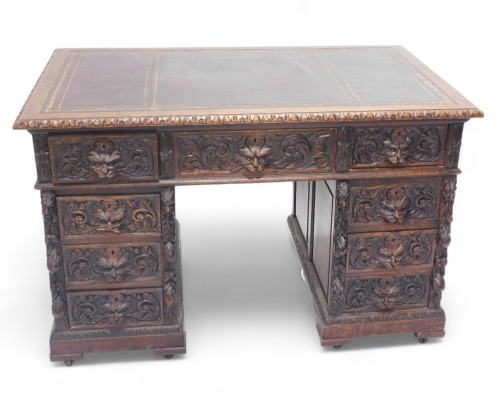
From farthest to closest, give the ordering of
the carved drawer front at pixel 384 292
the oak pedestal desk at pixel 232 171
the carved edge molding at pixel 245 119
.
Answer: the carved drawer front at pixel 384 292, the oak pedestal desk at pixel 232 171, the carved edge molding at pixel 245 119

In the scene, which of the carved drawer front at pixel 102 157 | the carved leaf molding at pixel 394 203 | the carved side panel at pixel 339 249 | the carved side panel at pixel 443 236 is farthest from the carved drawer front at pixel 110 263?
the carved side panel at pixel 443 236

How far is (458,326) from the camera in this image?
3.71m

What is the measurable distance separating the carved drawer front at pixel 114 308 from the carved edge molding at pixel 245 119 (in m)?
0.70

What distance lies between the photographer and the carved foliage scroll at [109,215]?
324 cm

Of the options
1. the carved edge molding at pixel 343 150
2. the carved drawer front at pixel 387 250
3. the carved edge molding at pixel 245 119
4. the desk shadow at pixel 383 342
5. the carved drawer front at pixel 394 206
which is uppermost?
the carved edge molding at pixel 245 119

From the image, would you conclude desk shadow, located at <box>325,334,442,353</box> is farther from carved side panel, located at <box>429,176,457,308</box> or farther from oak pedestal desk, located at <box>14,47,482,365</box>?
carved side panel, located at <box>429,176,457,308</box>

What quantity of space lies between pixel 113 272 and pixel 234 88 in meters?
0.83

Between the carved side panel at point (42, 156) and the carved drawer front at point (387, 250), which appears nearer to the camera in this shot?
the carved side panel at point (42, 156)

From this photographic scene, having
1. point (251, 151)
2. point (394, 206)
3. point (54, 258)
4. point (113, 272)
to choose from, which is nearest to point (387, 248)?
point (394, 206)

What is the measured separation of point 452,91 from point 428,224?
513 millimetres

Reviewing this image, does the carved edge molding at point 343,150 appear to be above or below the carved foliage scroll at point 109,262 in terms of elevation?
above

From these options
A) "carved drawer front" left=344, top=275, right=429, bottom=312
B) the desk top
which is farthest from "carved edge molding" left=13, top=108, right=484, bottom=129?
"carved drawer front" left=344, top=275, right=429, bottom=312

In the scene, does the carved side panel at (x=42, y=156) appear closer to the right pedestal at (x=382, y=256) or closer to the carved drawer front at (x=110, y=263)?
the carved drawer front at (x=110, y=263)

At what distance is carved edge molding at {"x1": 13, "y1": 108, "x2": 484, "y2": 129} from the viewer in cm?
303
